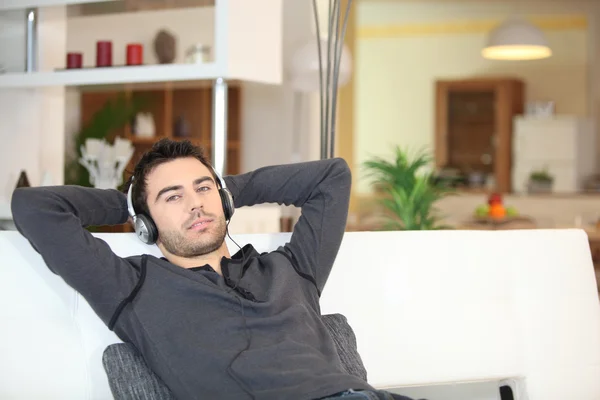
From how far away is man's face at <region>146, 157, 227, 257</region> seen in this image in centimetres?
204

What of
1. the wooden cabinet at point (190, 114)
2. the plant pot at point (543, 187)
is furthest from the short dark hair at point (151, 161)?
the plant pot at point (543, 187)

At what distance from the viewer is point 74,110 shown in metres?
6.15

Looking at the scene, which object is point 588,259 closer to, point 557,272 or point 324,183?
point 557,272

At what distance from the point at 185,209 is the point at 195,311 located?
26 cm

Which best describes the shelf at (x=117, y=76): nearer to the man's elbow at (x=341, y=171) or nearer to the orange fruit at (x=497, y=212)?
the man's elbow at (x=341, y=171)

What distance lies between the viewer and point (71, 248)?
1855mm

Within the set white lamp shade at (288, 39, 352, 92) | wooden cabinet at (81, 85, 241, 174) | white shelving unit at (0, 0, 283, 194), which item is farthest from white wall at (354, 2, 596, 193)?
white shelving unit at (0, 0, 283, 194)

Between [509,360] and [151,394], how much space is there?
3.41 ft

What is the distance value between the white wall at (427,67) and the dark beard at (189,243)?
797 centimetres

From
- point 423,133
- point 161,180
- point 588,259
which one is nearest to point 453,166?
point 423,133

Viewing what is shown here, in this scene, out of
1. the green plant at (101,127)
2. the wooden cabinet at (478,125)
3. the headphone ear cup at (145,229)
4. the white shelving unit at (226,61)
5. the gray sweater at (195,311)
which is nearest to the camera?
the gray sweater at (195,311)

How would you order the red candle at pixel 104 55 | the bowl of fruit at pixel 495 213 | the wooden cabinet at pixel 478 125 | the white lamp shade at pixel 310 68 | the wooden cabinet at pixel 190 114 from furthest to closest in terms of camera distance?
the wooden cabinet at pixel 478 125 → the wooden cabinet at pixel 190 114 → the bowl of fruit at pixel 495 213 → the white lamp shade at pixel 310 68 → the red candle at pixel 104 55

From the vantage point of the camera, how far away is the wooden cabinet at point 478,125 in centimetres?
979

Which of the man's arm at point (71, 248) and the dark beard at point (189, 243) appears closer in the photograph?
the man's arm at point (71, 248)
